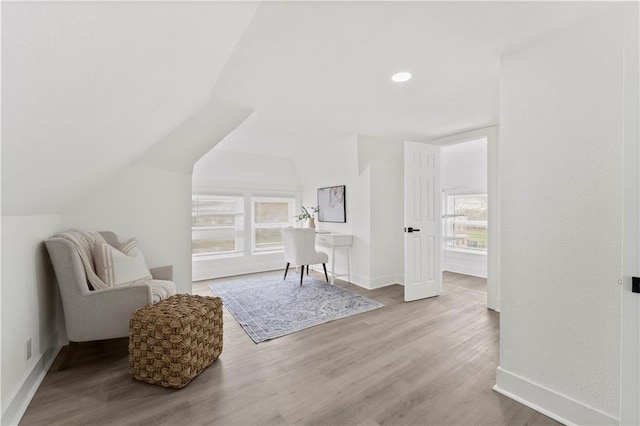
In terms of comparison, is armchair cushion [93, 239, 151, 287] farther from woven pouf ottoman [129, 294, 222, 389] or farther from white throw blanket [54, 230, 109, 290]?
woven pouf ottoman [129, 294, 222, 389]

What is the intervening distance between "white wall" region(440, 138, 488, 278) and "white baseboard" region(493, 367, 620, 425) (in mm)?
3519

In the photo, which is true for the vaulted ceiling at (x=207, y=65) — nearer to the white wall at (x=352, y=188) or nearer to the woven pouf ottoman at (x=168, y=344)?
the woven pouf ottoman at (x=168, y=344)

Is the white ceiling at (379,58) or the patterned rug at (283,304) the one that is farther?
the patterned rug at (283,304)

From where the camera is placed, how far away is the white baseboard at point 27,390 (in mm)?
1488

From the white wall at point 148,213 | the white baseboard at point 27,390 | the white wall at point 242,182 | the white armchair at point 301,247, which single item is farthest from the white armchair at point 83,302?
the white wall at point 242,182

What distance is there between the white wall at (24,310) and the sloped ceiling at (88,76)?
17 cm

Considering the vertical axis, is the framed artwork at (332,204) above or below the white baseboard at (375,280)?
Answer: above

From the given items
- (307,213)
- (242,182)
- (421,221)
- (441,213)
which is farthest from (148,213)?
(441,213)

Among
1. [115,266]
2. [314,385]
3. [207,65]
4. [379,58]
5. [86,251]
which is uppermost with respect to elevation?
[379,58]

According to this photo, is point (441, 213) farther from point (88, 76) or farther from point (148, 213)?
point (88, 76)

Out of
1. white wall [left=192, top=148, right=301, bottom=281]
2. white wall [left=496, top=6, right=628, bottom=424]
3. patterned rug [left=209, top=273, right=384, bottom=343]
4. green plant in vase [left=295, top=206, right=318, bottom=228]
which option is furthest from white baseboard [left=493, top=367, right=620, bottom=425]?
white wall [left=192, top=148, right=301, bottom=281]

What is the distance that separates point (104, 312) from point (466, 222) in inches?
222

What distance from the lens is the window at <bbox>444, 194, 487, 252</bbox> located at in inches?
206

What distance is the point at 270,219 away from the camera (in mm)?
5652
